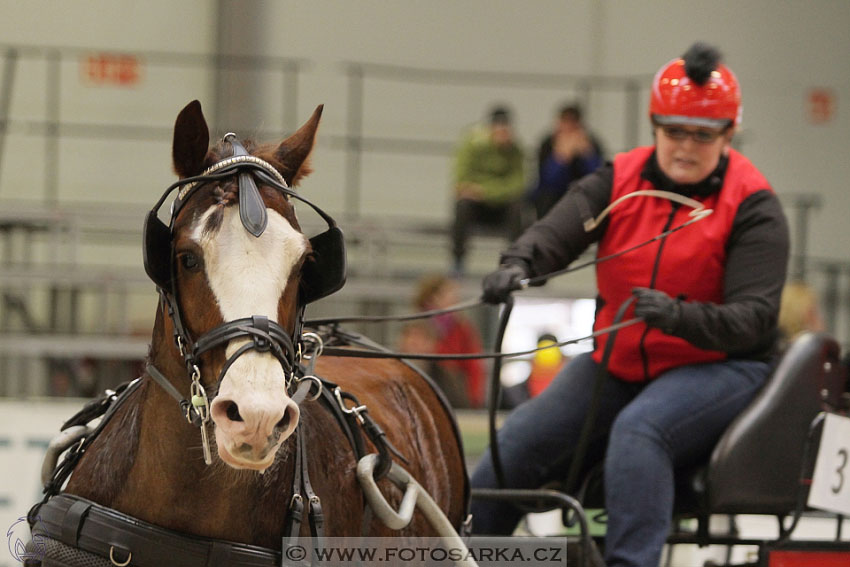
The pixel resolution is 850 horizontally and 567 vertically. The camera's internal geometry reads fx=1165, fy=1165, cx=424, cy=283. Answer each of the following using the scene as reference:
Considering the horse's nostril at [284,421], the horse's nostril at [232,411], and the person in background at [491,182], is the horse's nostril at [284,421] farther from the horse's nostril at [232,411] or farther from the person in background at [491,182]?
the person in background at [491,182]

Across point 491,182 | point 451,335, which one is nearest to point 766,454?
point 451,335

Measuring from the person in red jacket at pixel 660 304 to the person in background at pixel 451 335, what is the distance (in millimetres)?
3067

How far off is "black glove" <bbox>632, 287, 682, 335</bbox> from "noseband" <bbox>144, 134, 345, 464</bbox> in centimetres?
95

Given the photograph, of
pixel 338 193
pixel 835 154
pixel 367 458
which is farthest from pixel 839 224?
pixel 367 458

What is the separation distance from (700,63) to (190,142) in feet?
5.13

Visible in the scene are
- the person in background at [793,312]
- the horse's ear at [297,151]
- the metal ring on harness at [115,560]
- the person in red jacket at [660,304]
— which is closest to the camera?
the metal ring on harness at [115,560]

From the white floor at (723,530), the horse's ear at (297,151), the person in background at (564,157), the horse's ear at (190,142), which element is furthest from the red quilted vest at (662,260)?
the person in background at (564,157)

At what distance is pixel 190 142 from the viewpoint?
2285 millimetres

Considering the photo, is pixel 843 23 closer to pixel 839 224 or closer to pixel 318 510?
pixel 839 224

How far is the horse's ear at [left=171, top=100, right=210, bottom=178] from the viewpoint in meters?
2.26

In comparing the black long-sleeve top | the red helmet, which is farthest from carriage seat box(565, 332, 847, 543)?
the red helmet

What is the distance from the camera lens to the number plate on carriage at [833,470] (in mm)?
3336

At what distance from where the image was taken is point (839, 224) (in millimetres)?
11375

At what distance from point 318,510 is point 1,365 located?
7496 millimetres
